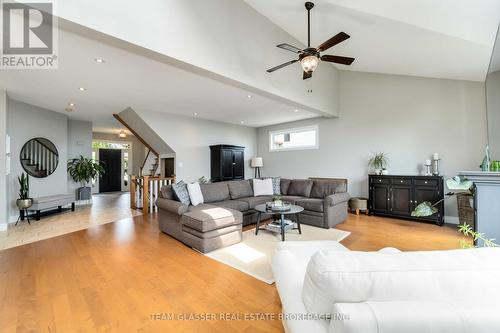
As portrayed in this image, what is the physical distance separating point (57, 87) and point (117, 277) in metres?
3.88

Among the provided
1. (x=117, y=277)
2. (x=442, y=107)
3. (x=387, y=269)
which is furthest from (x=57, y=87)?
(x=442, y=107)

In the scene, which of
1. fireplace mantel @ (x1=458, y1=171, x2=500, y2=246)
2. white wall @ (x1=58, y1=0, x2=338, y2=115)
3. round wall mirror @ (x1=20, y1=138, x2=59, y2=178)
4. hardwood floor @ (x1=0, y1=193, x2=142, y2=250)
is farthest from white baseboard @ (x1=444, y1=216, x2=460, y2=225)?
round wall mirror @ (x1=20, y1=138, x2=59, y2=178)

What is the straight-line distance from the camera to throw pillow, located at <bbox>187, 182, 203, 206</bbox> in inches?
169

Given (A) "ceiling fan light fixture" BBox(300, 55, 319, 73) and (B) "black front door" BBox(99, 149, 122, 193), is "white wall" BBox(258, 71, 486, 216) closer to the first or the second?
(A) "ceiling fan light fixture" BBox(300, 55, 319, 73)

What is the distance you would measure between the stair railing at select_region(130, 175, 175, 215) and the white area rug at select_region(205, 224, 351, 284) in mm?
3148

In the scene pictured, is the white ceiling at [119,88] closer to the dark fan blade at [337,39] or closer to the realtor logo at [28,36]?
the realtor logo at [28,36]

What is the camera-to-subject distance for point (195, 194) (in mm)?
4387

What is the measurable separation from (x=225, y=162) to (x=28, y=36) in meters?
5.06

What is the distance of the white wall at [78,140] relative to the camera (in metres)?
7.09

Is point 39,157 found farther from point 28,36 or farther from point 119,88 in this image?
point 28,36

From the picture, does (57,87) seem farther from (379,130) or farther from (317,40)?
(379,130)

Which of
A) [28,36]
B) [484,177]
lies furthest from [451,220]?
[28,36]

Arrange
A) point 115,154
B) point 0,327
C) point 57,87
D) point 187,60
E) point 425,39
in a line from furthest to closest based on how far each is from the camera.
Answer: point 115,154, point 57,87, point 425,39, point 187,60, point 0,327

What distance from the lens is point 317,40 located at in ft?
15.1
